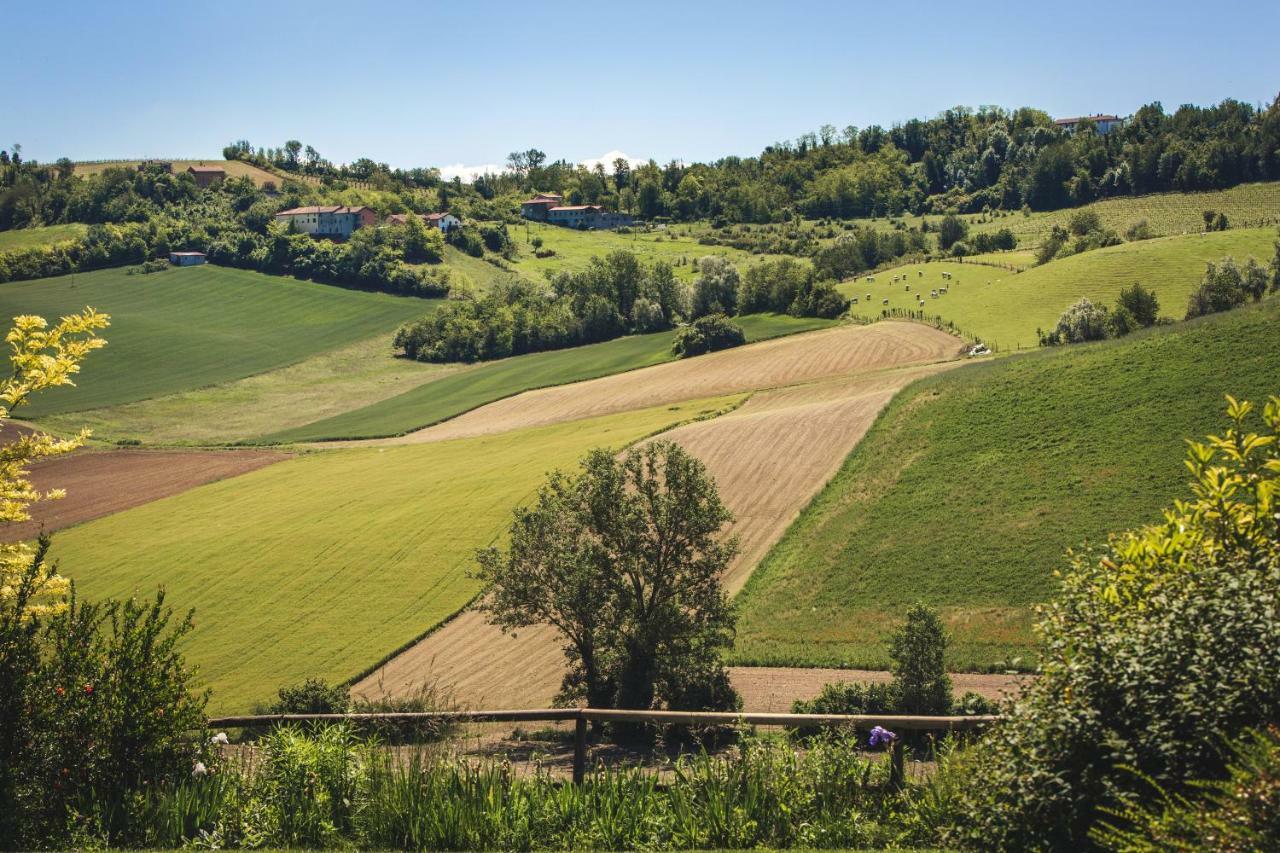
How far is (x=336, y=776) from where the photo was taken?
46.5ft

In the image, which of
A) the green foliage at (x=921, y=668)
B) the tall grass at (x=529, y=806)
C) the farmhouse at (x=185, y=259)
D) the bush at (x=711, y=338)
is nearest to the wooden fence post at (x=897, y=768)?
the tall grass at (x=529, y=806)

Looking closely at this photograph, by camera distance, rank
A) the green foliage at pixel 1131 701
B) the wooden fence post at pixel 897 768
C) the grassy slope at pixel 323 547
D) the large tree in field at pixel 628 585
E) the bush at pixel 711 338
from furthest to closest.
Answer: the bush at pixel 711 338
the grassy slope at pixel 323 547
the large tree in field at pixel 628 585
the wooden fence post at pixel 897 768
the green foliage at pixel 1131 701

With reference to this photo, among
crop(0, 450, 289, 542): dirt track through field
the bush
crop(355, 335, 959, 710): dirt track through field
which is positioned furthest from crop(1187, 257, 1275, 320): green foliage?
crop(0, 450, 289, 542): dirt track through field

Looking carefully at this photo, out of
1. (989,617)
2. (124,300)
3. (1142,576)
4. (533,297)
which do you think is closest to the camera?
(1142,576)

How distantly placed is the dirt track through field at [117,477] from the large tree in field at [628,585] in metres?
46.2

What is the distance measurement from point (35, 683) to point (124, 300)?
173347 mm

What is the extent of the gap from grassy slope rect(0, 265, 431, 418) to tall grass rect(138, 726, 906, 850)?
114m

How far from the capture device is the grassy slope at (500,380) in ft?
333

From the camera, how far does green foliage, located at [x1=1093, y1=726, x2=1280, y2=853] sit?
356 inches

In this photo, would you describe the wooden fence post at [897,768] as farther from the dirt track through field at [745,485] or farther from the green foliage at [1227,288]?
the green foliage at [1227,288]

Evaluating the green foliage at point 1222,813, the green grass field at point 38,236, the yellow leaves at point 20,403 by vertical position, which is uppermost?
the green grass field at point 38,236

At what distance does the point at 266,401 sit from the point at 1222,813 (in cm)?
12376

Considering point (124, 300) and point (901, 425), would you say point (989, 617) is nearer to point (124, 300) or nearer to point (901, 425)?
point (901, 425)

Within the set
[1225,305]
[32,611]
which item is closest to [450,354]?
[1225,305]
